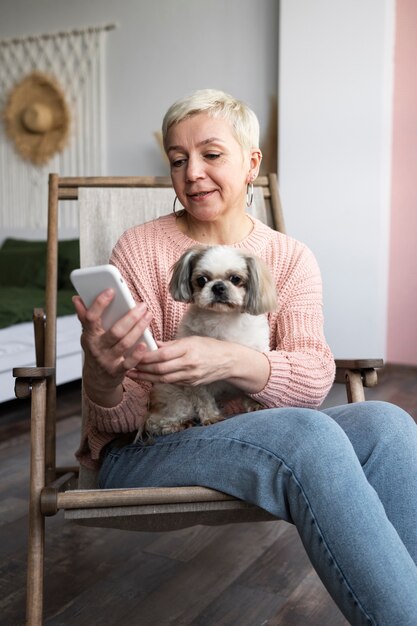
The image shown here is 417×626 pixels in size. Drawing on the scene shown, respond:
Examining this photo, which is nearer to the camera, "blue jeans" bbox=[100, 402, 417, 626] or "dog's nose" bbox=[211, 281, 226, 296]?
"blue jeans" bbox=[100, 402, 417, 626]

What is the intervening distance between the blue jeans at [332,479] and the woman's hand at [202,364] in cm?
9

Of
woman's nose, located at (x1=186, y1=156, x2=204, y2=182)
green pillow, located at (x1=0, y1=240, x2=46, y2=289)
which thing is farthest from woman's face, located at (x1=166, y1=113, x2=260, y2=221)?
green pillow, located at (x1=0, y1=240, x2=46, y2=289)

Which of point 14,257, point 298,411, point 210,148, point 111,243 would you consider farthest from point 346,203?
point 298,411

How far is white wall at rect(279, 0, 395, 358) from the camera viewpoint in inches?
163

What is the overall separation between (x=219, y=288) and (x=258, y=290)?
0.07m

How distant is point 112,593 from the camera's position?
5.64ft

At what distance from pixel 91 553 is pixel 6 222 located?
4.16 meters

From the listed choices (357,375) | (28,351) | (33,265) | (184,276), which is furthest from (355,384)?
(33,265)

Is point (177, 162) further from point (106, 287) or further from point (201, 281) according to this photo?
point (106, 287)

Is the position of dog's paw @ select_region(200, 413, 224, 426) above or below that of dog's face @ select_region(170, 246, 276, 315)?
below

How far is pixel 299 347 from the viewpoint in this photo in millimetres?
1415

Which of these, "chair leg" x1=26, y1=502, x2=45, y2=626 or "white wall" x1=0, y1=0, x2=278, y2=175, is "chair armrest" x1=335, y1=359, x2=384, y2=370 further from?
"white wall" x1=0, y1=0, x2=278, y2=175

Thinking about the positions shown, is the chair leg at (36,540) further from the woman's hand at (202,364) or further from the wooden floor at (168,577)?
the wooden floor at (168,577)

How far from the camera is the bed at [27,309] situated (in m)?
3.46
